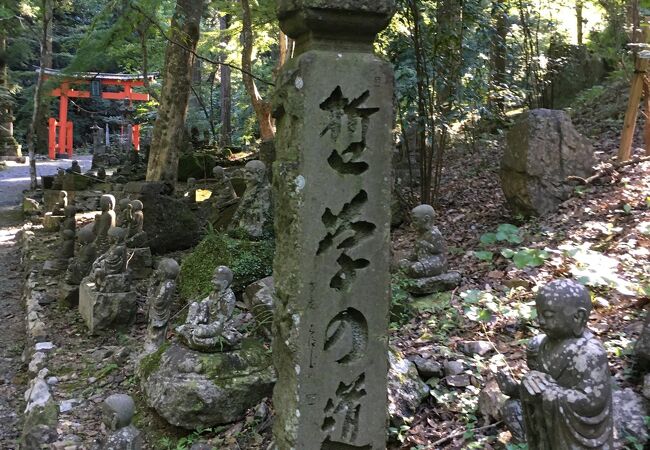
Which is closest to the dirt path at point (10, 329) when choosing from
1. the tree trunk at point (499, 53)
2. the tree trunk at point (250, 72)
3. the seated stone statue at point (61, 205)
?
the seated stone statue at point (61, 205)

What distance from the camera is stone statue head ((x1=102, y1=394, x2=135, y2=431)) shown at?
3.80m

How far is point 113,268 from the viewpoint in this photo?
752cm

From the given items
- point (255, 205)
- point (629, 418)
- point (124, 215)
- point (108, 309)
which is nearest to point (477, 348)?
point (629, 418)

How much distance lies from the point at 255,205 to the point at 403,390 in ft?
14.1

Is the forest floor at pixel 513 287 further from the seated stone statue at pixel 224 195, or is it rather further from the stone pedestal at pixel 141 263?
the stone pedestal at pixel 141 263

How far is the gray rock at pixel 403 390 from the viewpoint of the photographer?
12.7 feet

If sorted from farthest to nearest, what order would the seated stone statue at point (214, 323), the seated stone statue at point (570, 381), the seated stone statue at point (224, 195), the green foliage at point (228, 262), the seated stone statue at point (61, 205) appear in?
the seated stone statue at point (61, 205)
the seated stone statue at point (224, 195)
the green foliage at point (228, 262)
the seated stone statue at point (214, 323)
the seated stone statue at point (570, 381)

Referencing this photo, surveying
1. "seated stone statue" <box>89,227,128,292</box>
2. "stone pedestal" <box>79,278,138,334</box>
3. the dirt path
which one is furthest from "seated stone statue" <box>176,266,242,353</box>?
"seated stone statue" <box>89,227,128,292</box>

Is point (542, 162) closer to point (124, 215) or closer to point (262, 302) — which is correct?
point (262, 302)

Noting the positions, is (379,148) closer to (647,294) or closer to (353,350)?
(353,350)

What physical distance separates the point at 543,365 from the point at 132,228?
771 cm

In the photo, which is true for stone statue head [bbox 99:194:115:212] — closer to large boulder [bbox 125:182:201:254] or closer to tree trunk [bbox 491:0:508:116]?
large boulder [bbox 125:182:201:254]

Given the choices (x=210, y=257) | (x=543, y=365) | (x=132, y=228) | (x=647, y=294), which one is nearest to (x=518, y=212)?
(x=647, y=294)

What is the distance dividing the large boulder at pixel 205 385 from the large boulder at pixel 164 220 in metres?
5.27
